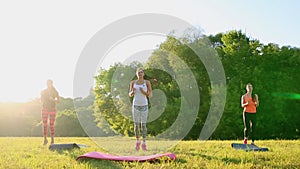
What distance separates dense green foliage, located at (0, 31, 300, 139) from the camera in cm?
3039

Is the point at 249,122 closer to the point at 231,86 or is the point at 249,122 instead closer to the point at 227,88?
the point at 227,88

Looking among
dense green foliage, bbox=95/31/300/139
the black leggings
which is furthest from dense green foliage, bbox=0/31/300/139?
the black leggings

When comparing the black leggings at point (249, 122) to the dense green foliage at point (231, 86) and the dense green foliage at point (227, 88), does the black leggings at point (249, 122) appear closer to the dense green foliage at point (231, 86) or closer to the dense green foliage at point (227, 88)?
the dense green foliage at point (227, 88)

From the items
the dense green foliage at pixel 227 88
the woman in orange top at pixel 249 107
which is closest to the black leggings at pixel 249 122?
the woman in orange top at pixel 249 107

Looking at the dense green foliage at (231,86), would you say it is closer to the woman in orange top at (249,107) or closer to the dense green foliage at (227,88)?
the dense green foliage at (227,88)

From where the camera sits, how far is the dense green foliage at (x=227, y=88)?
30.4 metres

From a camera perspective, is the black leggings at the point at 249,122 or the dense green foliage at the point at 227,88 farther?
the dense green foliage at the point at 227,88

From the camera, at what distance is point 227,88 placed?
3109 centimetres

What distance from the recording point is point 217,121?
99.3ft

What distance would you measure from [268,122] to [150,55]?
1176 centimetres

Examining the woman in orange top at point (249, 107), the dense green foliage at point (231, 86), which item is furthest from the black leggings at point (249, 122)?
the dense green foliage at point (231, 86)

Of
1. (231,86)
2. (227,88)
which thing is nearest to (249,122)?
(227,88)

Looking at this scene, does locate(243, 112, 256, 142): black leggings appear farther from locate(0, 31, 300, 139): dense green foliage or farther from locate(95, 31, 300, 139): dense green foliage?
locate(95, 31, 300, 139): dense green foliage

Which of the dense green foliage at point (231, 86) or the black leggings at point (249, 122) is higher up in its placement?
the dense green foliage at point (231, 86)
